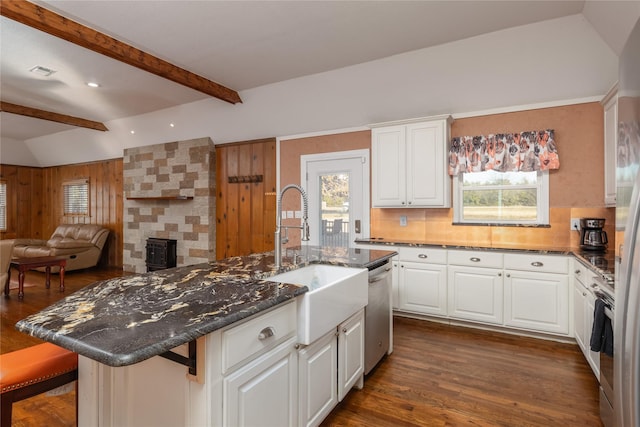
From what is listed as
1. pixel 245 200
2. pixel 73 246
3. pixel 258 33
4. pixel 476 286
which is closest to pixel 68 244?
pixel 73 246

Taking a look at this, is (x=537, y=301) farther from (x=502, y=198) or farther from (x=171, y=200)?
(x=171, y=200)

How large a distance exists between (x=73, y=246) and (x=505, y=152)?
7.72 m

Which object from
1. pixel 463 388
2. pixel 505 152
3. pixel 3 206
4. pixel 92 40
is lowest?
pixel 463 388

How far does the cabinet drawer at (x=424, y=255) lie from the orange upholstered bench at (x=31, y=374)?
317cm

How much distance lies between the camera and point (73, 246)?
6.67 metres

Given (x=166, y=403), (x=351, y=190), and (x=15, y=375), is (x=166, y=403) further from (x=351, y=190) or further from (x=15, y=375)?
(x=351, y=190)

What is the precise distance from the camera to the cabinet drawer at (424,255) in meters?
3.67

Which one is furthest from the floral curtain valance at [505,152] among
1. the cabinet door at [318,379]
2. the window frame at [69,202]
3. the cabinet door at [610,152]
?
the window frame at [69,202]

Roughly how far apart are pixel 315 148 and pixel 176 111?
8.63 ft

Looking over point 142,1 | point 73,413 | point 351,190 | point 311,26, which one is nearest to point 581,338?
point 351,190

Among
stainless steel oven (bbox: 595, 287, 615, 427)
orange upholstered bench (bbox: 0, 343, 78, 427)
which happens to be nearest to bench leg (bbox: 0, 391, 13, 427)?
orange upholstered bench (bbox: 0, 343, 78, 427)

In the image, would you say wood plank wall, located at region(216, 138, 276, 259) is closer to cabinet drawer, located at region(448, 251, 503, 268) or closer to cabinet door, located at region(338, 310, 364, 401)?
cabinet drawer, located at region(448, 251, 503, 268)

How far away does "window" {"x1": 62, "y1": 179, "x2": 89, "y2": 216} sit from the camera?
8.15 meters

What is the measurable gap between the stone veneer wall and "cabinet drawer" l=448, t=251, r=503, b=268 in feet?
13.7
